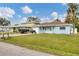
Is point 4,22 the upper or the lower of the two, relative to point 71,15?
lower

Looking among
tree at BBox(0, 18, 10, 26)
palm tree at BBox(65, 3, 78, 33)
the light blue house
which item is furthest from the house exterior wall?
tree at BBox(0, 18, 10, 26)

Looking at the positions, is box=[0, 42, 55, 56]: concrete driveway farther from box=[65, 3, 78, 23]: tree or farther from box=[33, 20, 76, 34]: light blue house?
box=[65, 3, 78, 23]: tree

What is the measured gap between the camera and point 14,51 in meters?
13.1

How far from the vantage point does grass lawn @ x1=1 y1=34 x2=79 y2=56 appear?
13.1 metres

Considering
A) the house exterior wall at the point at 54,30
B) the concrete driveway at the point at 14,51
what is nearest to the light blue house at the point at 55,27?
the house exterior wall at the point at 54,30

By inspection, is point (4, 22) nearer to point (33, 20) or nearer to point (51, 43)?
point (33, 20)

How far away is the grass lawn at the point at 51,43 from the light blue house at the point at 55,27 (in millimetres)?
94

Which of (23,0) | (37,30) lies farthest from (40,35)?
(23,0)

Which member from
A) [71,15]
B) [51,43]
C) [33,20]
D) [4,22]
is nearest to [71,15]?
[71,15]

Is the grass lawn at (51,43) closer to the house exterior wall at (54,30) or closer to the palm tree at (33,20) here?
the house exterior wall at (54,30)

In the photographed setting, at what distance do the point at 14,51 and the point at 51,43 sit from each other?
87 centimetres

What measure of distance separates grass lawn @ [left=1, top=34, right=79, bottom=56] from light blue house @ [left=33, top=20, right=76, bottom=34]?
0.09 m

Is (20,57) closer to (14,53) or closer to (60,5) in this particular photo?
(14,53)

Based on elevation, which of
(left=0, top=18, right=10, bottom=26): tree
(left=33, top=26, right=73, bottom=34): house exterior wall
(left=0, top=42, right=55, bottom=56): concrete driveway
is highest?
(left=0, top=18, right=10, bottom=26): tree
